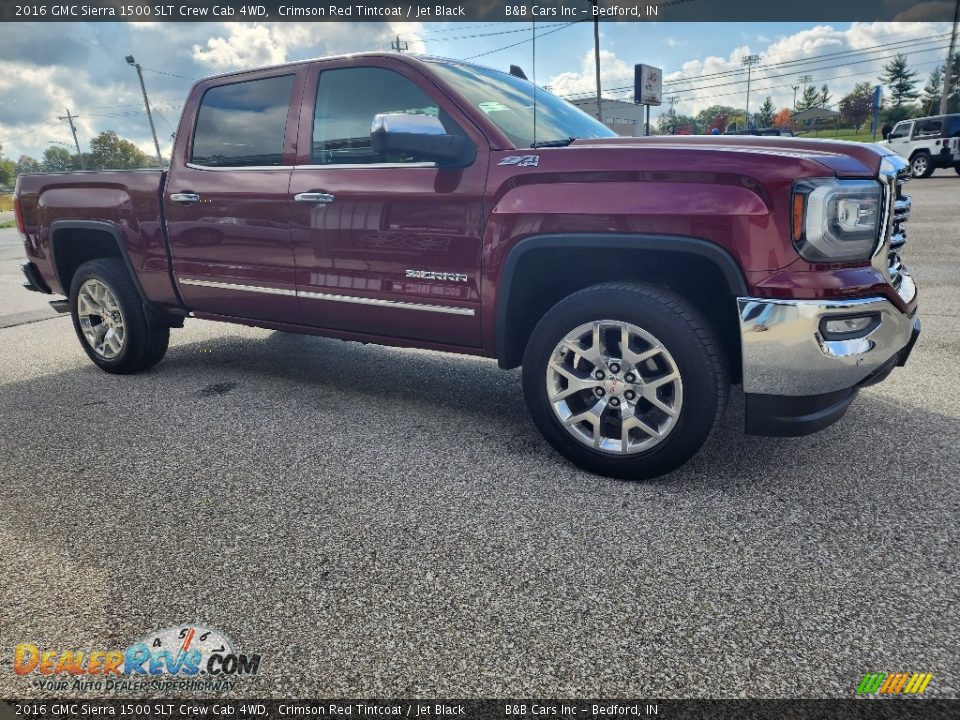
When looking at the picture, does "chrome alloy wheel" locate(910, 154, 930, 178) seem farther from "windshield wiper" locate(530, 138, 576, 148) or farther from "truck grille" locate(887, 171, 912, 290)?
"windshield wiper" locate(530, 138, 576, 148)

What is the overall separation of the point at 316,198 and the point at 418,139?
860 millimetres

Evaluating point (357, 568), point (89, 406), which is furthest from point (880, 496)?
point (89, 406)

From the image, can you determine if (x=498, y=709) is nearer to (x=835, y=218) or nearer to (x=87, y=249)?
(x=835, y=218)

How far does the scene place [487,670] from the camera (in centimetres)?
185

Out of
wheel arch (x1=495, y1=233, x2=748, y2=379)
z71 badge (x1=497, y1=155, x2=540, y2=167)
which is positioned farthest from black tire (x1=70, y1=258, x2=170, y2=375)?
z71 badge (x1=497, y1=155, x2=540, y2=167)

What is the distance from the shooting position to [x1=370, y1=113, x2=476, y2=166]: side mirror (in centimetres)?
293

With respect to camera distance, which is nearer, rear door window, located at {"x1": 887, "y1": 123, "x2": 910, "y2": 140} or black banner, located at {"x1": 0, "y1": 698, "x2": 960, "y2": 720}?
black banner, located at {"x1": 0, "y1": 698, "x2": 960, "y2": 720}

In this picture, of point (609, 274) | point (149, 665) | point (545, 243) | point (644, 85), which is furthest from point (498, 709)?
point (644, 85)

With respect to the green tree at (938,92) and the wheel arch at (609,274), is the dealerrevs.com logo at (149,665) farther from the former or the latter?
the green tree at (938,92)

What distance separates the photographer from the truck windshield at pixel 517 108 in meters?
3.29

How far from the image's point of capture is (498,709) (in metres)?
1.72

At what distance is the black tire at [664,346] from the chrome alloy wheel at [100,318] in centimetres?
324

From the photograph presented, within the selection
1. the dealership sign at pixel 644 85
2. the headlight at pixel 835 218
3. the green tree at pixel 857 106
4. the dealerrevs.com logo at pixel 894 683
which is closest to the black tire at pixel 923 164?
the dealership sign at pixel 644 85

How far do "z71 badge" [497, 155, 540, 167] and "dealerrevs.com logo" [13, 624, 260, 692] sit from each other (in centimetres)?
220
